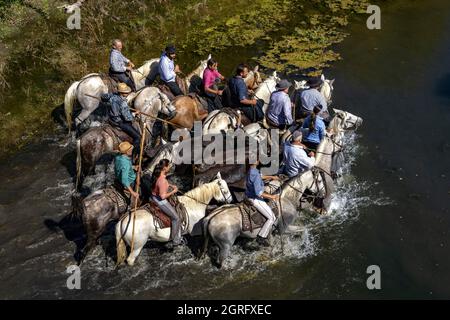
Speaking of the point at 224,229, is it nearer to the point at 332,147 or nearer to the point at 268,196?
the point at 268,196

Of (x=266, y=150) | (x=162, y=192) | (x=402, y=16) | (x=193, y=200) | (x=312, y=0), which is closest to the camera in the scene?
(x=162, y=192)

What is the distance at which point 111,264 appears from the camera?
11.5 metres

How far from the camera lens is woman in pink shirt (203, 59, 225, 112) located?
14344 millimetres

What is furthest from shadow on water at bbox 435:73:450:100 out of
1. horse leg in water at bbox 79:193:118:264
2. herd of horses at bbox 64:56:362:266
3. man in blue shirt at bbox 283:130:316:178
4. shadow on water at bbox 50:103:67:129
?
shadow on water at bbox 50:103:67:129

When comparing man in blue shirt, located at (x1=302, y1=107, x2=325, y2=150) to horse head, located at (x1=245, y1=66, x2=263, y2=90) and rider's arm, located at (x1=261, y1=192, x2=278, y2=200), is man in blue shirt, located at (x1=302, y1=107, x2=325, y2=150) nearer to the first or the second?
rider's arm, located at (x1=261, y1=192, x2=278, y2=200)

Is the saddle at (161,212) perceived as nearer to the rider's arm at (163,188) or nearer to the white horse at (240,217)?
the rider's arm at (163,188)

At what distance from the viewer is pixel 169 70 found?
14.6 meters

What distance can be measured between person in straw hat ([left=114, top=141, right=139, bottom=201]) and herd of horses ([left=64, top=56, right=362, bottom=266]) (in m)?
0.51

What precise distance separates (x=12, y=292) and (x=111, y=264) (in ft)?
7.19

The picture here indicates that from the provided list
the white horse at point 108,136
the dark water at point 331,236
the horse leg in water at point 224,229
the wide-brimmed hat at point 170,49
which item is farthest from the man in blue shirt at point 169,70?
the horse leg in water at point 224,229

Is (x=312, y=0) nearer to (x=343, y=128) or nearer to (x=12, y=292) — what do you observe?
(x=343, y=128)

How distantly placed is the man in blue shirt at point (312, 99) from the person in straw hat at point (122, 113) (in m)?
4.60

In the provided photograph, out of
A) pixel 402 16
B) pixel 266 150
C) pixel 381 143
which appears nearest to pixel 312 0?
pixel 402 16

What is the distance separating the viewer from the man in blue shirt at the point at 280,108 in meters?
13.1
